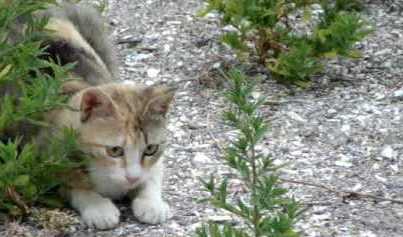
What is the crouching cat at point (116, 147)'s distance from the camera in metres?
3.64

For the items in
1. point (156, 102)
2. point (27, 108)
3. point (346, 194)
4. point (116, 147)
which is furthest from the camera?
point (346, 194)

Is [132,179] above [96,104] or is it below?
below

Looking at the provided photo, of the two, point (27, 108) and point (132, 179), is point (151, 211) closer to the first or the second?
point (132, 179)

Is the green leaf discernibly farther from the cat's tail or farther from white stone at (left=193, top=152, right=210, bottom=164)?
white stone at (left=193, top=152, right=210, bottom=164)

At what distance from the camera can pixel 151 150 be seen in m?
3.73

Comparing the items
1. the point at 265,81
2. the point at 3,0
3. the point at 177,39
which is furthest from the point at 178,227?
the point at 177,39

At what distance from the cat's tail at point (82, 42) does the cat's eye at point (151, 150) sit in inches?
19.7

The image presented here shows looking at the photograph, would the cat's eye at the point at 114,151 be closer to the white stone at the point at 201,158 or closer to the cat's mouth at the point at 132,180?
the cat's mouth at the point at 132,180

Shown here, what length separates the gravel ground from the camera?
3789 mm

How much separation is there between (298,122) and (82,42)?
1.00 meters

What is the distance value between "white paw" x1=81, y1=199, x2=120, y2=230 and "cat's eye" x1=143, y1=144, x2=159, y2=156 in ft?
0.75

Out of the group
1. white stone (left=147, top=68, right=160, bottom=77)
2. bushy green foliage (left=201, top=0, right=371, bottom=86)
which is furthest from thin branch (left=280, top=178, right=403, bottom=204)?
white stone (left=147, top=68, right=160, bottom=77)

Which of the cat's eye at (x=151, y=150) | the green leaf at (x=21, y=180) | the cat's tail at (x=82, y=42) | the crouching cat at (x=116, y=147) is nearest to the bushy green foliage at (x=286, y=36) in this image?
the cat's tail at (x=82, y=42)

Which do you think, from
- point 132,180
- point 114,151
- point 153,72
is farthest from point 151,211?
point 153,72
